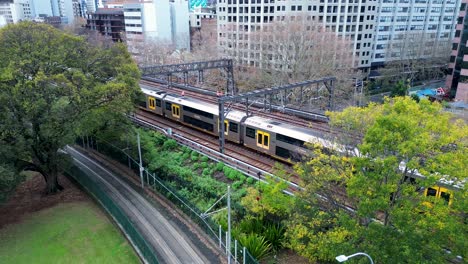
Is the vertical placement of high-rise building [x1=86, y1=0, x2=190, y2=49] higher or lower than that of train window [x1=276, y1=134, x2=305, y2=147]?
higher

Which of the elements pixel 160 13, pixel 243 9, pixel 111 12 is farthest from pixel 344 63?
pixel 111 12

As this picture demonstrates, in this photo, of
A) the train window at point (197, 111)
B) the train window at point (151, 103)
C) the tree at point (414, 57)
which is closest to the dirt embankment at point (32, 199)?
the train window at point (197, 111)

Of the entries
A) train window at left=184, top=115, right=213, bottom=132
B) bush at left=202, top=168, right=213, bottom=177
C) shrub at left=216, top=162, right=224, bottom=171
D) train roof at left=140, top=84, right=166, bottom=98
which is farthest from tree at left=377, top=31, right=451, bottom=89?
bush at left=202, top=168, right=213, bottom=177

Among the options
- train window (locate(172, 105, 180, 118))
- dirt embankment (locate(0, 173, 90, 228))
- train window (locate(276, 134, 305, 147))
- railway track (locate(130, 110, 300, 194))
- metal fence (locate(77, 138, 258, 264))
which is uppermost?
train window (locate(276, 134, 305, 147))

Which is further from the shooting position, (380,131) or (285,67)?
(285,67)

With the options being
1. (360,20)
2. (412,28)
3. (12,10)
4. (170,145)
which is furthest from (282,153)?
(12,10)

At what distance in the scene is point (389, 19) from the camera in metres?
81.9

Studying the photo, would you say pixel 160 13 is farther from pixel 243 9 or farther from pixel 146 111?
pixel 146 111

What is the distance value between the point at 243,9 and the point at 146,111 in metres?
44.9

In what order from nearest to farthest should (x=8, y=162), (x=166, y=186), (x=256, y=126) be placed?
(x=8, y=162) → (x=166, y=186) → (x=256, y=126)

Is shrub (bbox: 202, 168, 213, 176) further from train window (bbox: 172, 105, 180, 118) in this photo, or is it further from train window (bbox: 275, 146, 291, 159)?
train window (bbox: 172, 105, 180, 118)

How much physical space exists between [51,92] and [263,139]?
56.5ft

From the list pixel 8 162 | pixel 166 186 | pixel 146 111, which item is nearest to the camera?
pixel 8 162

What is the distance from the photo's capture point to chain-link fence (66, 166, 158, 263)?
21703 millimetres
